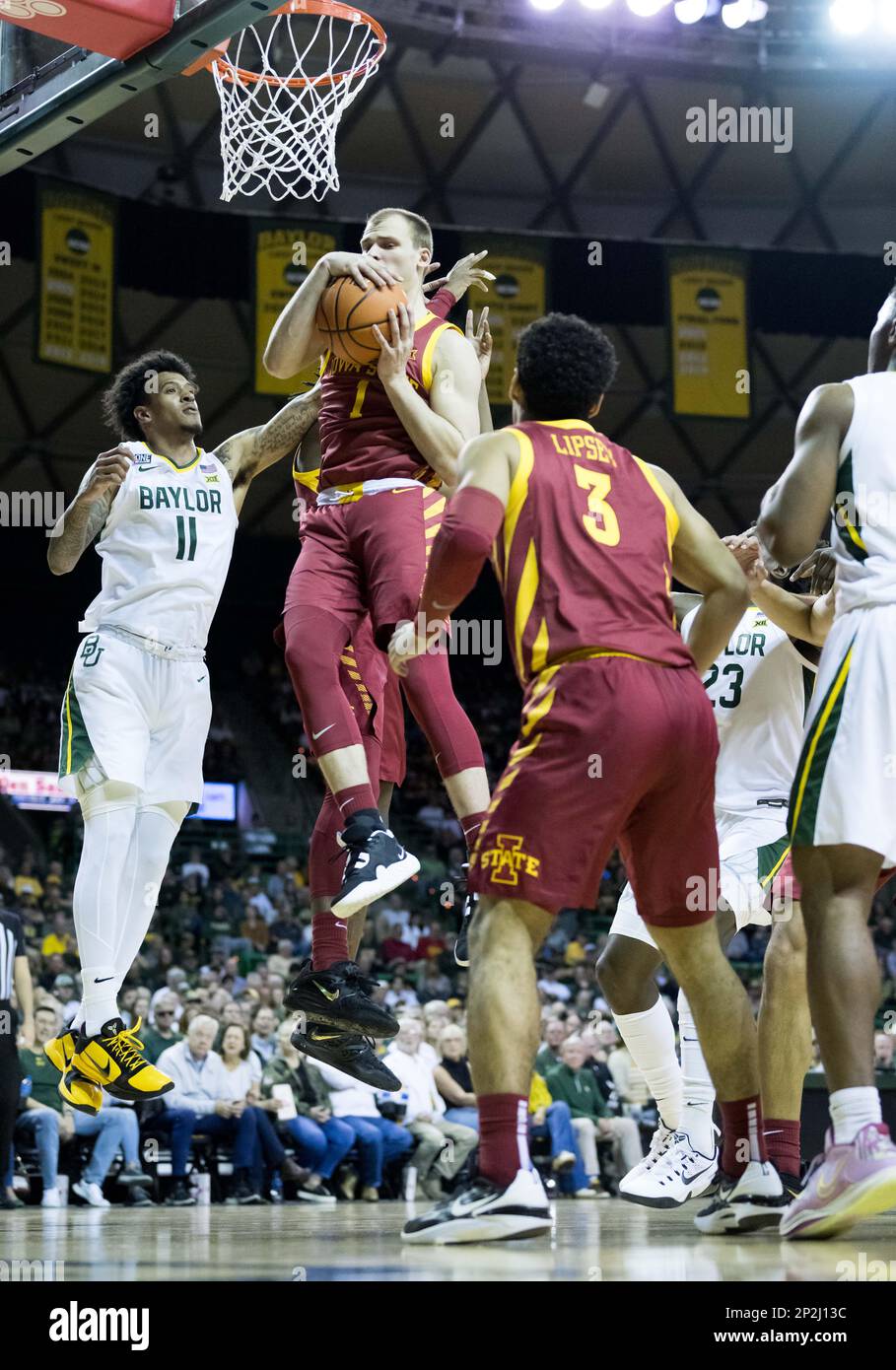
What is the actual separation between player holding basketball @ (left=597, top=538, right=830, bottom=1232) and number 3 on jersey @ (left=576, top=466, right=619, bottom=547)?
1456 mm

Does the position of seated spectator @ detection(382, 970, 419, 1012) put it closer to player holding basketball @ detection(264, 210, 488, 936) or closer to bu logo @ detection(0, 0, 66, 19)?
player holding basketball @ detection(264, 210, 488, 936)

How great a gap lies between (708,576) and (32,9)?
137 inches

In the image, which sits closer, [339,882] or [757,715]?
[339,882]

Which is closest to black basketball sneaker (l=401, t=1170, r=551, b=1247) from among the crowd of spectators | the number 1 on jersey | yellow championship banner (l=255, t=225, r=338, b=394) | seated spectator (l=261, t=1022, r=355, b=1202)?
the crowd of spectators

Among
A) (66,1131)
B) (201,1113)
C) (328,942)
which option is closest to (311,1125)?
(201,1113)

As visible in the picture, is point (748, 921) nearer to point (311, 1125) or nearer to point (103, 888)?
point (103, 888)

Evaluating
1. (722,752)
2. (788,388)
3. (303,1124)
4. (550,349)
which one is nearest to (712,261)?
(788,388)

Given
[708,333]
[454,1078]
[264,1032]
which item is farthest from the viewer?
[708,333]

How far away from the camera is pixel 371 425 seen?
6.31 meters

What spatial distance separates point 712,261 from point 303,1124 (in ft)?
47.8

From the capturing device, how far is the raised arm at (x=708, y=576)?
15.5 feet

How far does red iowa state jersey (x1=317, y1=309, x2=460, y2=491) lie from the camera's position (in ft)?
20.5

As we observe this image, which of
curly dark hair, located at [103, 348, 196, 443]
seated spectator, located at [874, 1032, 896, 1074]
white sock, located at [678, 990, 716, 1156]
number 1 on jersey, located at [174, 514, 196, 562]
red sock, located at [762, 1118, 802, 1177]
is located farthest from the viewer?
seated spectator, located at [874, 1032, 896, 1074]
